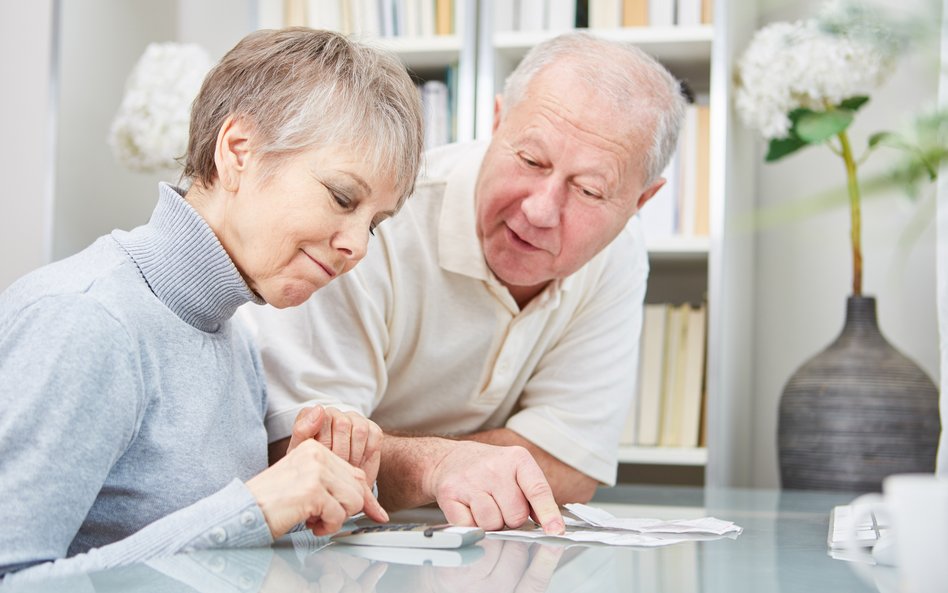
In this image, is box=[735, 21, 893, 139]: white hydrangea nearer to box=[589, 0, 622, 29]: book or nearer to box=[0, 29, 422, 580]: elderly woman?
box=[589, 0, 622, 29]: book

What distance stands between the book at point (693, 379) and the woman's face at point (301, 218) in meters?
1.47

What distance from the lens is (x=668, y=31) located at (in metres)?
2.32

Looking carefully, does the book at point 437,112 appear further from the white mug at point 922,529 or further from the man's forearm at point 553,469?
the white mug at point 922,529

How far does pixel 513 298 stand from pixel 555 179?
9.2 inches

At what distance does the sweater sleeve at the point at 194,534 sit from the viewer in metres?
0.80

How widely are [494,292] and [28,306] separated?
0.85 metres

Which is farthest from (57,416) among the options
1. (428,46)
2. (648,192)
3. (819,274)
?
(819,274)

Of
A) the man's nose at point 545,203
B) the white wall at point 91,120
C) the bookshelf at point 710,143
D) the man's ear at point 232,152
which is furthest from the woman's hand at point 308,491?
the white wall at point 91,120

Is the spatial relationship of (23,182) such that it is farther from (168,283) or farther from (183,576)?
(183,576)

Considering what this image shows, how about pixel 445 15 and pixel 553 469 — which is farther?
pixel 445 15

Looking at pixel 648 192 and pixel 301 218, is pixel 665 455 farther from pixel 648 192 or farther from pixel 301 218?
pixel 301 218

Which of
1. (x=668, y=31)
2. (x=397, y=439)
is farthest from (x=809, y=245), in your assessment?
(x=397, y=439)

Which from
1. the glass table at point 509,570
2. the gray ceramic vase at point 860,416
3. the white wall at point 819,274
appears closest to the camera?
the glass table at point 509,570

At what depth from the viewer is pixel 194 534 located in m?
0.84
